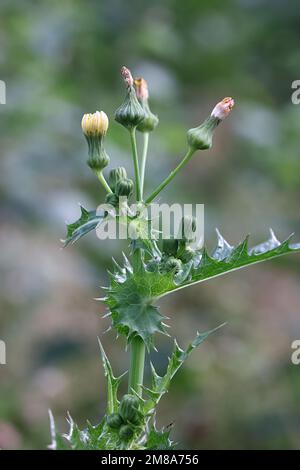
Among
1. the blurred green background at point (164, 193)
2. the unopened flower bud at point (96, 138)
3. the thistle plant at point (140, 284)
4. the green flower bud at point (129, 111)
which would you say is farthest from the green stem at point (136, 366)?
the blurred green background at point (164, 193)

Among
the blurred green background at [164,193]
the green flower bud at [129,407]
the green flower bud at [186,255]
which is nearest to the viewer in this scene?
the green flower bud at [129,407]

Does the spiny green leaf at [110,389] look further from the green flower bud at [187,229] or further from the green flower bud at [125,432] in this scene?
the green flower bud at [187,229]

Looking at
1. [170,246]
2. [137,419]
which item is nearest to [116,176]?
[170,246]

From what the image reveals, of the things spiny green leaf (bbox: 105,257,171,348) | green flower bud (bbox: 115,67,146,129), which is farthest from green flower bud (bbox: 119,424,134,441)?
green flower bud (bbox: 115,67,146,129)

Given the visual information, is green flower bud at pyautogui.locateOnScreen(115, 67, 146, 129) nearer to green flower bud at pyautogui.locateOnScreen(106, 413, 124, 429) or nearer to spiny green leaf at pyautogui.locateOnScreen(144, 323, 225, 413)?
spiny green leaf at pyautogui.locateOnScreen(144, 323, 225, 413)

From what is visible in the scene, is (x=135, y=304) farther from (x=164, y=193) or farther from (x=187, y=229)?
(x=164, y=193)
